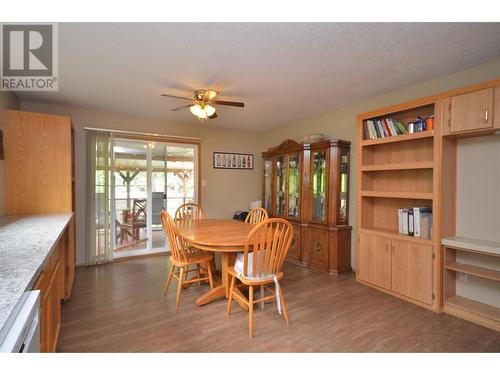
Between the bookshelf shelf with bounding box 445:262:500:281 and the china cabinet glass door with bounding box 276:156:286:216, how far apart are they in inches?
93.4

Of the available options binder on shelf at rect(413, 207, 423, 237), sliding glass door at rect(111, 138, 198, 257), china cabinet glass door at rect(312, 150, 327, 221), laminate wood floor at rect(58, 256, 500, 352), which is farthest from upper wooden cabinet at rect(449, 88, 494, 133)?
sliding glass door at rect(111, 138, 198, 257)

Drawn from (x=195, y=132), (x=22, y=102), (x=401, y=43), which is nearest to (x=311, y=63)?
(x=401, y=43)

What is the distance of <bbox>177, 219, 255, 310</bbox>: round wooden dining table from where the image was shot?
2088 mm

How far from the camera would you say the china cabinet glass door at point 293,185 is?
3.99m

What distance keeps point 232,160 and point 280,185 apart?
118cm

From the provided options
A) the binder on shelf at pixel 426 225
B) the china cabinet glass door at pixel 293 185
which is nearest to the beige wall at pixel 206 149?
the china cabinet glass door at pixel 293 185

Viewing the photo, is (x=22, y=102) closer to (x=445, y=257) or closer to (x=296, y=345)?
(x=296, y=345)

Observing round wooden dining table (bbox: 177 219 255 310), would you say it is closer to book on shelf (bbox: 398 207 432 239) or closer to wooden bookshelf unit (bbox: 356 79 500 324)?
wooden bookshelf unit (bbox: 356 79 500 324)

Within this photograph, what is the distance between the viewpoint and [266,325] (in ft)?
6.83

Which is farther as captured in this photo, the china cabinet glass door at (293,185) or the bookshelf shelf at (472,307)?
the china cabinet glass door at (293,185)

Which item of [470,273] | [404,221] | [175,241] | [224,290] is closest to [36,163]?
[175,241]

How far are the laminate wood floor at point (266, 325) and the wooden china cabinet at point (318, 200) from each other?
2.16ft

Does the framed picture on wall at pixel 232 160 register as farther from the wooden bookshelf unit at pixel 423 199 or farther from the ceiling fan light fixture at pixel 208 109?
the wooden bookshelf unit at pixel 423 199
